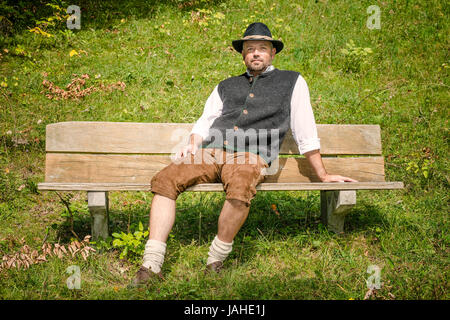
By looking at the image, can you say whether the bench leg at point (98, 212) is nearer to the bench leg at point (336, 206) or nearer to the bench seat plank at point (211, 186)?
the bench seat plank at point (211, 186)

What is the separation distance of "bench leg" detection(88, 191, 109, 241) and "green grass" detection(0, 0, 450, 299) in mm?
175

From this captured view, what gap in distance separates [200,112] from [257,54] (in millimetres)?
2060

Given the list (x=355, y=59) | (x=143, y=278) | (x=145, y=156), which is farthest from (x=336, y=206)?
(x=355, y=59)

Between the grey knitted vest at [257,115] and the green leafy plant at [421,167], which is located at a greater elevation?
the grey knitted vest at [257,115]

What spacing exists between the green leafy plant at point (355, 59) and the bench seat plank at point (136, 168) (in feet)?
10.1

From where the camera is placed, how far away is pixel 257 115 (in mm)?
3439

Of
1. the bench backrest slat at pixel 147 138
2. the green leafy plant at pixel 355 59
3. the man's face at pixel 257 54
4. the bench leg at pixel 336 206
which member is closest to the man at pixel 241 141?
the man's face at pixel 257 54

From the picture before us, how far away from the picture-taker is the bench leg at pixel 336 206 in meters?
3.26

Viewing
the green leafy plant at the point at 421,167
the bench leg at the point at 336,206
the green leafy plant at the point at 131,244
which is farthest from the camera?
the green leafy plant at the point at 421,167

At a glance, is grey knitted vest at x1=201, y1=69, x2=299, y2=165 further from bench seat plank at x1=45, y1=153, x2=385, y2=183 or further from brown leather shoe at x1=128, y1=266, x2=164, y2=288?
brown leather shoe at x1=128, y1=266, x2=164, y2=288

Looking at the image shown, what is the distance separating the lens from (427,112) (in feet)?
17.7

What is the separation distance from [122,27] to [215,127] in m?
5.38
